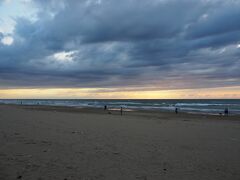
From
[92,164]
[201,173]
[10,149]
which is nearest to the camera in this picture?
[201,173]

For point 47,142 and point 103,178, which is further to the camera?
point 47,142

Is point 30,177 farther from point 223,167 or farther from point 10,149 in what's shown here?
point 223,167

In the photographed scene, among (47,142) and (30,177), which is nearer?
(30,177)

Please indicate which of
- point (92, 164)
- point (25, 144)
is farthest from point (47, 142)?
point (92, 164)

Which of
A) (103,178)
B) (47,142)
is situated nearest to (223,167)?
(103,178)

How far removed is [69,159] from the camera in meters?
5.62

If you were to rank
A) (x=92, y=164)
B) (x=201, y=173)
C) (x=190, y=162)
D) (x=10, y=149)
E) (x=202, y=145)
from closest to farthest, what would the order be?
(x=201, y=173)
(x=92, y=164)
(x=190, y=162)
(x=10, y=149)
(x=202, y=145)

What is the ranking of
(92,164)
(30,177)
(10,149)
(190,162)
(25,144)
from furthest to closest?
(25,144), (10,149), (190,162), (92,164), (30,177)

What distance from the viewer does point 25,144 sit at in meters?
7.11

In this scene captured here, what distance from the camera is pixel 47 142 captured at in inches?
295

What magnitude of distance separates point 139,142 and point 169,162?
2.45m

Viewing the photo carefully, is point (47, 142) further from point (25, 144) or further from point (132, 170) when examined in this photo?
point (132, 170)

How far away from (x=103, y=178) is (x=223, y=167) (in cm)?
293

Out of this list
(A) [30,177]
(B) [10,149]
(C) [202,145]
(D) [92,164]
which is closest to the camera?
(A) [30,177]
